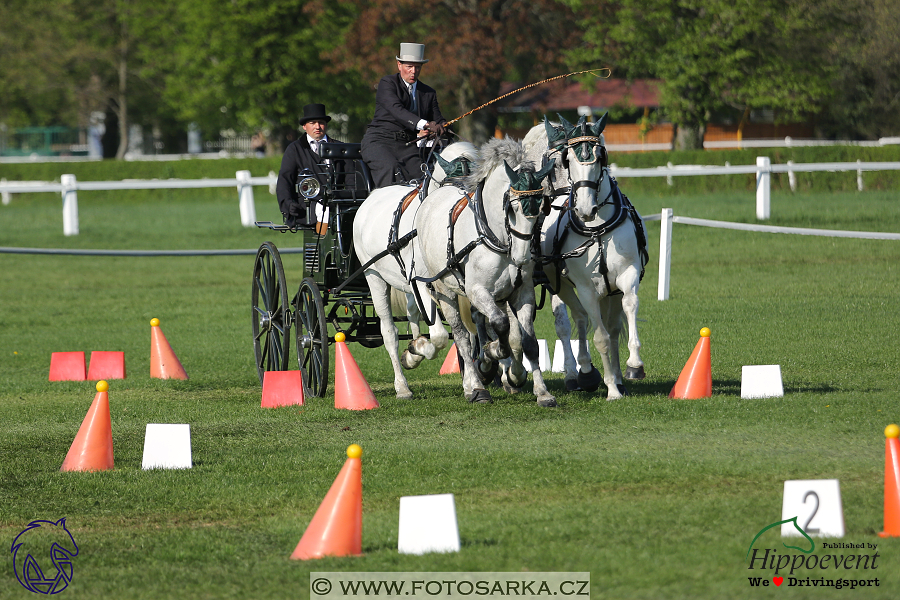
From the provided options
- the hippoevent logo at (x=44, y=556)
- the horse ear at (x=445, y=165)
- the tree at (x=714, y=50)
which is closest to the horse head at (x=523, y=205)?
the horse ear at (x=445, y=165)

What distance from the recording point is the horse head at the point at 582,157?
8.51 m

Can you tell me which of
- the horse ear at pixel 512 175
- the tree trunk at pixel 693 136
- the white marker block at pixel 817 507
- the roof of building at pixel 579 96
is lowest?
the white marker block at pixel 817 507

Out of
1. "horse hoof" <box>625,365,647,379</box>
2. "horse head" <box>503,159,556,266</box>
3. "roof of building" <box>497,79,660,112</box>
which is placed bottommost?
"horse hoof" <box>625,365,647,379</box>

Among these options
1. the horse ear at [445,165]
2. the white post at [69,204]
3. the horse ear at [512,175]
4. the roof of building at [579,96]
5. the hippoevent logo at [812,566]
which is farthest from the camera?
the roof of building at [579,96]

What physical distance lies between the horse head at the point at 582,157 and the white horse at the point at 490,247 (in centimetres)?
33

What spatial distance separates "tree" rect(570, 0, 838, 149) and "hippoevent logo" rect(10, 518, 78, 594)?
38.1 meters

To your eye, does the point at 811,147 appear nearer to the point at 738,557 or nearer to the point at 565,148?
the point at 565,148

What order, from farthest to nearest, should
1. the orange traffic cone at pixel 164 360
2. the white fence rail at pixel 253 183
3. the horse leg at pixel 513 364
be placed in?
the white fence rail at pixel 253 183 → the orange traffic cone at pixel 164 360 → the horse leg at pixel 513 364

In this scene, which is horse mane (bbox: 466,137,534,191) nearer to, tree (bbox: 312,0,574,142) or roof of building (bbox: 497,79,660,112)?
tree (bbox: 312,0,574,142)

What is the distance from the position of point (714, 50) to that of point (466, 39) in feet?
29.7

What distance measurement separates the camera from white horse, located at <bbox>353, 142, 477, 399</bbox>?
928 centimetres

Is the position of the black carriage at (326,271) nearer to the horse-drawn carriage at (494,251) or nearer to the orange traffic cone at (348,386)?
the horse-drawn carriage at (494,251)

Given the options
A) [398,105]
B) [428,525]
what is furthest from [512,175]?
[428,525]

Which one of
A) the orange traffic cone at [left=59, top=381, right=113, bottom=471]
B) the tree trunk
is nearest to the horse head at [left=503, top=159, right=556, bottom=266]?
the orange traffic cone at [left=59, top=381, right=113, bottom=471]
